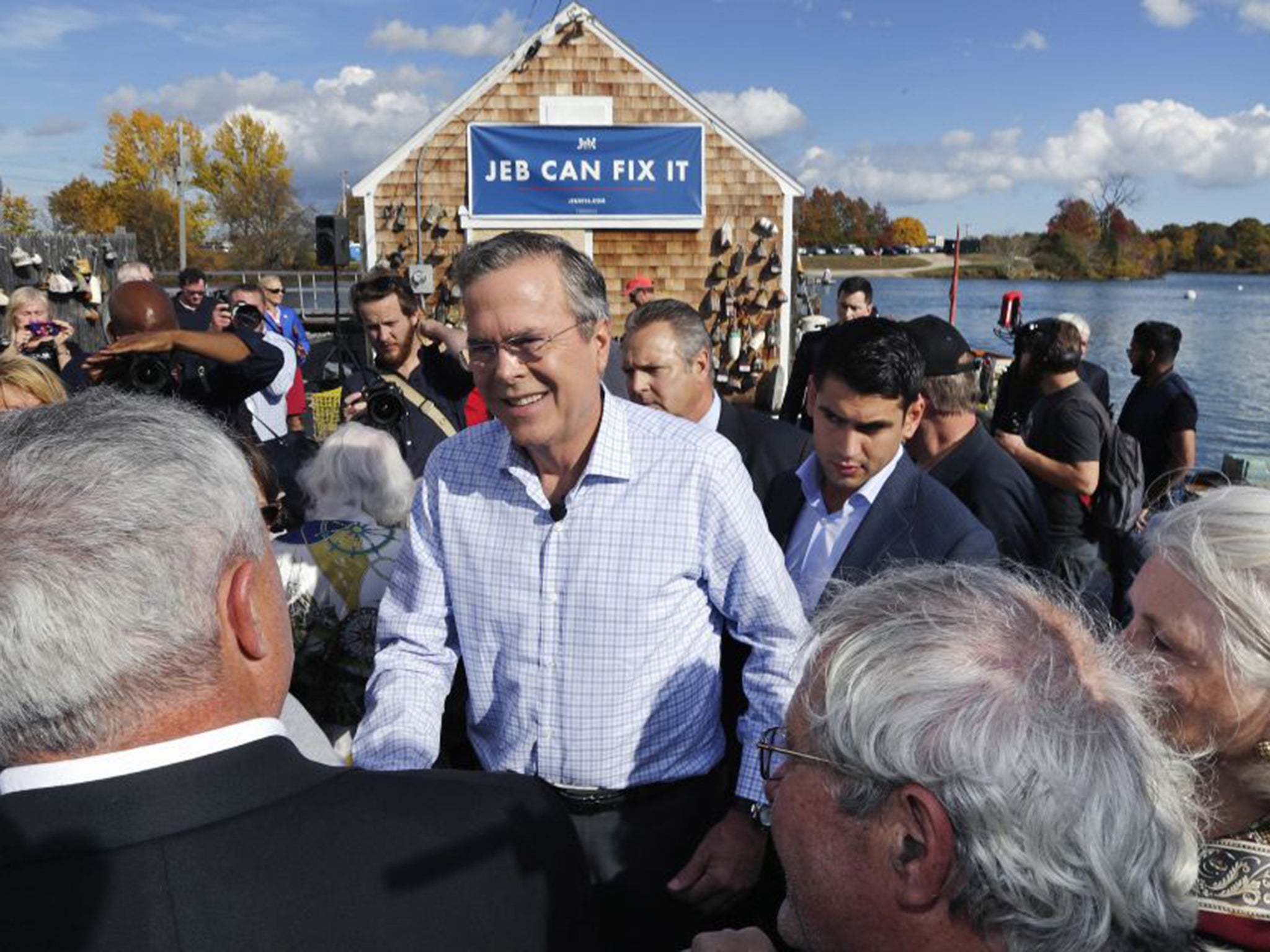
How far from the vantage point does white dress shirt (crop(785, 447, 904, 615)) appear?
8.15ft

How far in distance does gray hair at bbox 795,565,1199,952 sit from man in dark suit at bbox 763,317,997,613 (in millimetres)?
1159

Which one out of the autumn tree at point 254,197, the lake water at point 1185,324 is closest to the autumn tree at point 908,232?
the lake water at point 1185,324

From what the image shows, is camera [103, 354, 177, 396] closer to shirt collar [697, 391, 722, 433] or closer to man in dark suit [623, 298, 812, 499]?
man in dark suit [623, 298, 812, 499]

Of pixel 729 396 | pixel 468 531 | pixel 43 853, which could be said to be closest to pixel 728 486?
pixel 468 531

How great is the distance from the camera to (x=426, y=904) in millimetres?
1080

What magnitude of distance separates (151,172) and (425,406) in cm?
7366

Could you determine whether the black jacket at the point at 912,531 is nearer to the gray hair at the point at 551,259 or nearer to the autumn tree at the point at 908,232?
the gray hair at the point at 551,259

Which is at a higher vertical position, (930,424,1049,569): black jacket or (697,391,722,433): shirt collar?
(697,391,722,433): shirt collar

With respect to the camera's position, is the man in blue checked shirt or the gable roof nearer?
the man in blue checked shirt

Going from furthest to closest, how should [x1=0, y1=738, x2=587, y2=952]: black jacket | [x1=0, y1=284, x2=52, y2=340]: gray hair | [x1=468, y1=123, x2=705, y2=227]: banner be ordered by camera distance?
[x1=468, y1=123, x2=705, y2=227]: banner, [x1=0, y1=284, x2=52, y2=340]: gray hair, [x1=0, y1=738, x2=587, y2=952]: black jacket

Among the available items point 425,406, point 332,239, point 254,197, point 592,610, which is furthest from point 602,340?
point 254,197

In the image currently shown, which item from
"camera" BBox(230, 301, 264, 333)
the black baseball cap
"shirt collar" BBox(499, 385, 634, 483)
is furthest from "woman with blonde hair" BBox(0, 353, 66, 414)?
the black baseball cap

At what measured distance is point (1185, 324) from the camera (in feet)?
95.5

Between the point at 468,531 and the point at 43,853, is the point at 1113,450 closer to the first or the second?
the point at 468,531
